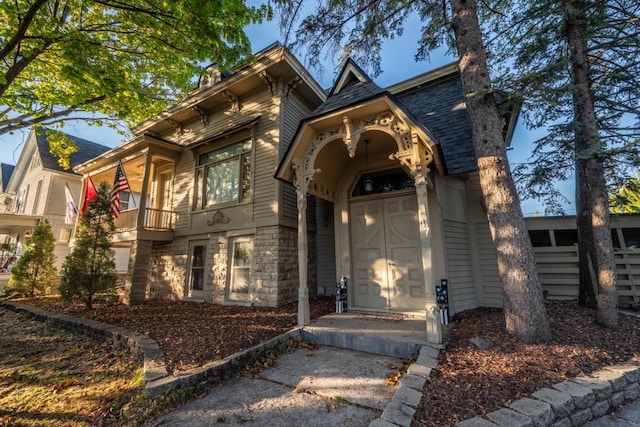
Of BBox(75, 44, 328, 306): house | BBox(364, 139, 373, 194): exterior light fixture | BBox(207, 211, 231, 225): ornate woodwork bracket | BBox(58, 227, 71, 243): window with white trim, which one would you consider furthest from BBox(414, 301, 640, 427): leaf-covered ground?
BBox(58, 227, 71, 243): window with white trim

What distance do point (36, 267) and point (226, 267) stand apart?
7.59 metres

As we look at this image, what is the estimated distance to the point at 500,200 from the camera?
12.4 ft

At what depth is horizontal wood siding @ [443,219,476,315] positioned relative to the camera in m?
5.45

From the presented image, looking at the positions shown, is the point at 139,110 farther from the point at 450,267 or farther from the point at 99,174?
the point at 450,267

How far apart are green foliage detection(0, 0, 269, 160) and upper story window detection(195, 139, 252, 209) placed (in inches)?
88.9

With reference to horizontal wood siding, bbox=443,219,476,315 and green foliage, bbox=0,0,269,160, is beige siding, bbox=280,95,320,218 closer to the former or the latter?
green foliage, bbox=0,0,269,160

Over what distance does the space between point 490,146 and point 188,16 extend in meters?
6.09

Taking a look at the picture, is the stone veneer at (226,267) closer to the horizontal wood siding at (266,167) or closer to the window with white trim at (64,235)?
the horizontal wood siding at (266,167)

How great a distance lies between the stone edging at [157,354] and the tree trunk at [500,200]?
3318 mm

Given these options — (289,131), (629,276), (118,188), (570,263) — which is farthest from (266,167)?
(629,276)

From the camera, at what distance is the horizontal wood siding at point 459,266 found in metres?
5.45

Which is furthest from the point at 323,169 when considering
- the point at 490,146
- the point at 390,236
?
the point at 490,146

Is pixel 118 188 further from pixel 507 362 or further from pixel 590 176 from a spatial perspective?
pixel 590 176

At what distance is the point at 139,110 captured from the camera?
9289mm
